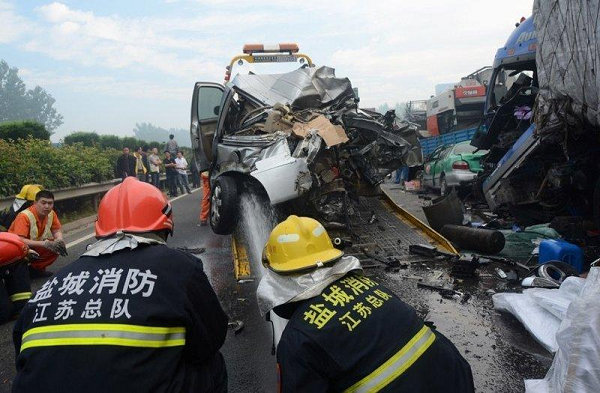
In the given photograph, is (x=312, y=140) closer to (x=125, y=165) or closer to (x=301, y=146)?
(x=301, y=146)

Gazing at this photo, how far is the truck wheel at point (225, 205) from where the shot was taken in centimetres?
601

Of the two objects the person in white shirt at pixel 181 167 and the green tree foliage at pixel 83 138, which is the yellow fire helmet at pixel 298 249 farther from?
the green tree foliage at pixel 83 138

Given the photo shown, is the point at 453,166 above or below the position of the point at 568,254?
below

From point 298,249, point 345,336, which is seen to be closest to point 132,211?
point 298,249

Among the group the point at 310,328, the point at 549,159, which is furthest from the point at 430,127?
the point at 310,328

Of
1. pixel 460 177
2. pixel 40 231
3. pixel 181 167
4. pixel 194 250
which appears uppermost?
pixel 40 231

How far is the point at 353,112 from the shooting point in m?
6.21

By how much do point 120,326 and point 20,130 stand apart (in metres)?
12.2

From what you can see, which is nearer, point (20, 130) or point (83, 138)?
point (20, 130)

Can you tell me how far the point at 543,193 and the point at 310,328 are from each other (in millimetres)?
6191

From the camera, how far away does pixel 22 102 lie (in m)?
90.8

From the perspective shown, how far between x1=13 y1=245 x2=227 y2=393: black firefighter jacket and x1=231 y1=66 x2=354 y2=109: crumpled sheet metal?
17.0 feet

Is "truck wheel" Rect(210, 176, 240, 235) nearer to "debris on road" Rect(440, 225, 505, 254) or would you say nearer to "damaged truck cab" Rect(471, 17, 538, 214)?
"debris on road" Rect(440, 225, 505, 254)

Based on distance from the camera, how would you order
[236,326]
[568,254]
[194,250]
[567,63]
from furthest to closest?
[194,250]
[567,63]
[568,254]
[236,326]
